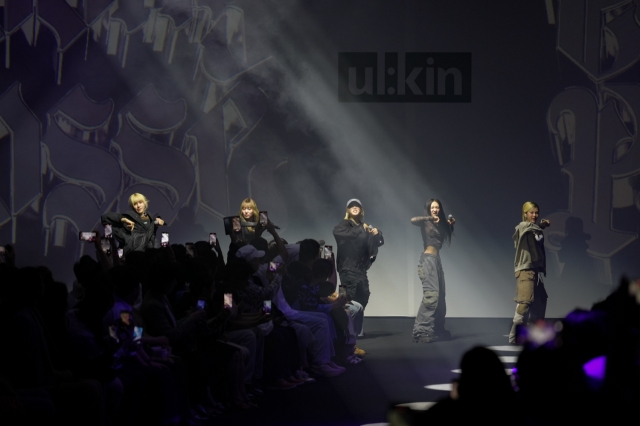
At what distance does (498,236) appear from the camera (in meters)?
10.6

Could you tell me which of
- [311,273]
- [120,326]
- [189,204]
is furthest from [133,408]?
[189,204]

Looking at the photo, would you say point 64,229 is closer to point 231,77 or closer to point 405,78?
point 231,77

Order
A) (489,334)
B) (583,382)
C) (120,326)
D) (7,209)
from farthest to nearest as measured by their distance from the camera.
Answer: (7,209) → (489,334) → (120,326) → (583,382)

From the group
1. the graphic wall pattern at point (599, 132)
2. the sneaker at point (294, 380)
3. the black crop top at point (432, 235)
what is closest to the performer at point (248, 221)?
the black crop top at point (432, 235)

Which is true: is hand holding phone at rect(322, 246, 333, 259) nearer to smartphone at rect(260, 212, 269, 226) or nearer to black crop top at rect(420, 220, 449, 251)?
smartphone at rect(260, 212, 269, 226)

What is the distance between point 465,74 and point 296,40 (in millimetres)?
2063

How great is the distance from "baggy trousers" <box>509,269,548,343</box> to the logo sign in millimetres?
3018

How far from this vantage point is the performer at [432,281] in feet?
28.1

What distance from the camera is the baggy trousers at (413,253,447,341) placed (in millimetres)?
8562

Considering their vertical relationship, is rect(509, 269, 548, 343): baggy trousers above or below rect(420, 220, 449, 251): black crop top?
below

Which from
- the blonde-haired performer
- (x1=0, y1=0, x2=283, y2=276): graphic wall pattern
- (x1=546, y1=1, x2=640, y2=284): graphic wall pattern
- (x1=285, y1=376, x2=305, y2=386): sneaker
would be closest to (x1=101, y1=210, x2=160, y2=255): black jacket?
the blonde-haired performer

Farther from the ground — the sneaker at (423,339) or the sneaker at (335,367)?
the sneaker at (423,339)

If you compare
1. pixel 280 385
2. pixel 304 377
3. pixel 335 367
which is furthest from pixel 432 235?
pixel 280 385

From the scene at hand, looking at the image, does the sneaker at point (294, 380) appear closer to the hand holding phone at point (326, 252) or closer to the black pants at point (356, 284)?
the hand holding phone at point (326, 252)
